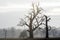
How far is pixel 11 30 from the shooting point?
380 ft

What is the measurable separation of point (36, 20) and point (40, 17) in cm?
102

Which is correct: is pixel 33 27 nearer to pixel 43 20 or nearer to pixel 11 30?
pixel 43 20

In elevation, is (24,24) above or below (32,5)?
below

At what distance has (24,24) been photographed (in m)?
37.8

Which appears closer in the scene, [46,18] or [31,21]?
[31,21]

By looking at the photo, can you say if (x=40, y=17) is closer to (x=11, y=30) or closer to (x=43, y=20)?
(x=43, y=20)

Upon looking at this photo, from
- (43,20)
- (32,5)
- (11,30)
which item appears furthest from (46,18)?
(11,30)

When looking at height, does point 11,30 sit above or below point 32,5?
below

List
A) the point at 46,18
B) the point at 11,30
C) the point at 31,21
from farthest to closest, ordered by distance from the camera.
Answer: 1. the point at 11,30
2. the point at 46,18
3. the point at 31,21

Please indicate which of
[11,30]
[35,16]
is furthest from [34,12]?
[11,30]

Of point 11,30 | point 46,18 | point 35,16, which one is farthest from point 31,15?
point 11,30

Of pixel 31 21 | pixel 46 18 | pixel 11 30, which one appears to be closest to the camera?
pixel 31 21

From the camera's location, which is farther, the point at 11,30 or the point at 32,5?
the point at 11,30

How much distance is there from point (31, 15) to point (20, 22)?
2.18m
